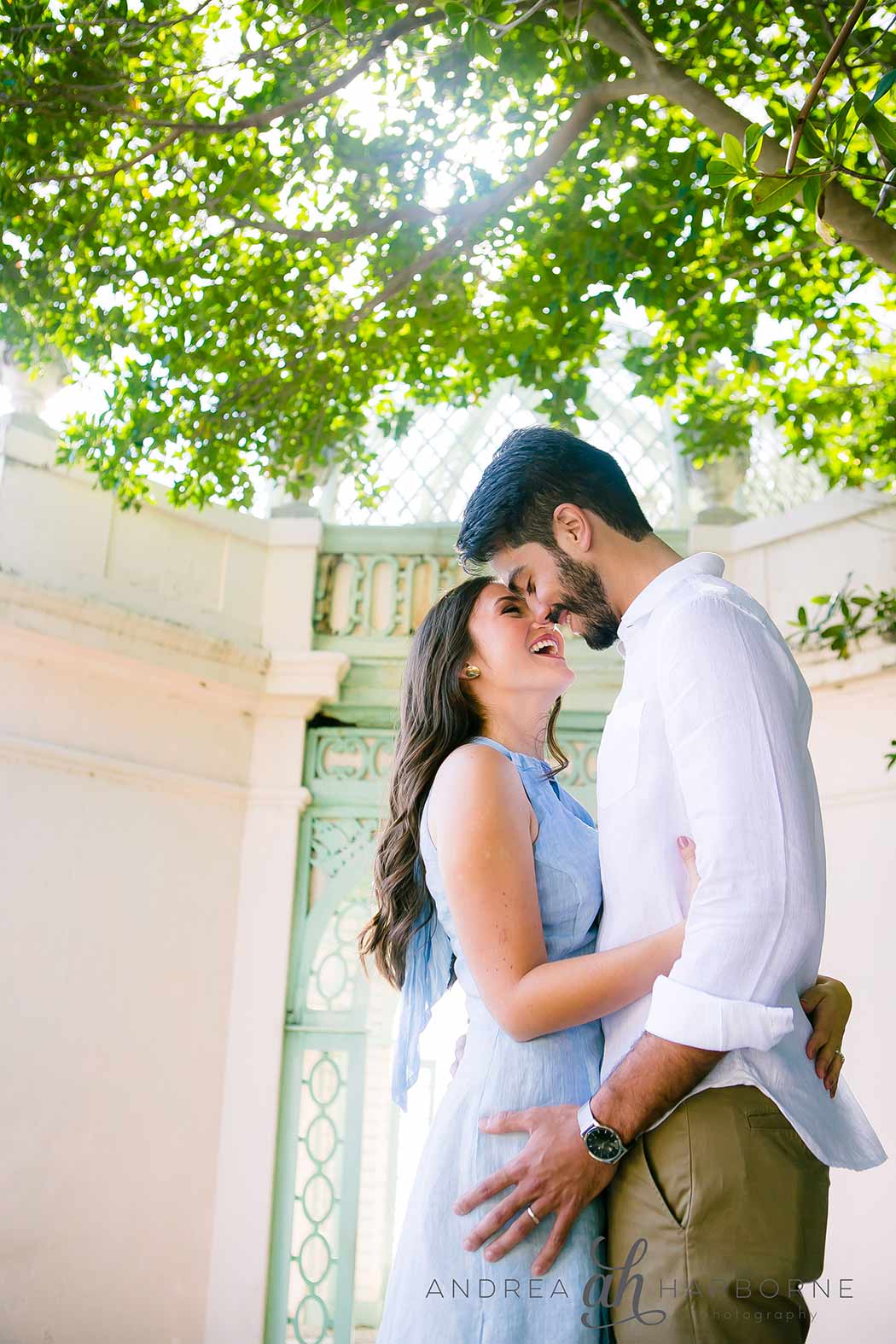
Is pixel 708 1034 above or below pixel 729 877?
below

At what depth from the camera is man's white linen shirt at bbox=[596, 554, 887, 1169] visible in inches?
52.1

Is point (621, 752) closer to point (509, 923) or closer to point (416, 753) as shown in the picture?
point (509, 923)

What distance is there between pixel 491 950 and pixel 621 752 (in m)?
0.35

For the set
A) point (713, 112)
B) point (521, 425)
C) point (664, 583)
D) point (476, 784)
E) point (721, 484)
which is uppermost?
point (521, 425)

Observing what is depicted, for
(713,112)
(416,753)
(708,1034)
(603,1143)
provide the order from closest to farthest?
1. (708,1034)
2. (603,1143)
3. (416,753)
4. (713,112)

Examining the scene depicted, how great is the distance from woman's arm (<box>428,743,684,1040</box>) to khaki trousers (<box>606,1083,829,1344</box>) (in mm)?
185

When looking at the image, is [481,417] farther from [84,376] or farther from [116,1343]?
[116,1343]

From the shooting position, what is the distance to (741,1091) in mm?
1377

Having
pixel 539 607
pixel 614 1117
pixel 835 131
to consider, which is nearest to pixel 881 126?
pixel 835 131

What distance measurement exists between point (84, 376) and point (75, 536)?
2.43ft

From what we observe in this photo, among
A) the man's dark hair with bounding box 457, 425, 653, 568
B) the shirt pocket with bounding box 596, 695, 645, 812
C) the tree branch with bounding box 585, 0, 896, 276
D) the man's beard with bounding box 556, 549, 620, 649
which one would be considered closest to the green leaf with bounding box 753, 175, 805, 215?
the man's dark hair with bounding box 457, 425, 653, 568

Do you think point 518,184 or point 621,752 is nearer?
point 621,752

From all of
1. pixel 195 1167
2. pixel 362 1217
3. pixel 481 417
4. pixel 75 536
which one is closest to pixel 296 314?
pixel 75 536

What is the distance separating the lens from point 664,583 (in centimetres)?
167
